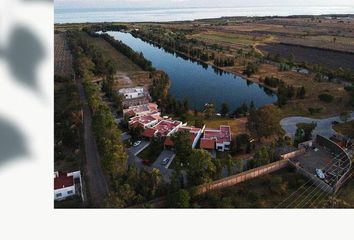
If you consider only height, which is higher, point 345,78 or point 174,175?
point 345,78

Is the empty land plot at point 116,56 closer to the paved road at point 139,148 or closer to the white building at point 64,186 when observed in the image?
the paved road at point 139,148

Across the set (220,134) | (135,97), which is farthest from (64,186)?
(135,97)

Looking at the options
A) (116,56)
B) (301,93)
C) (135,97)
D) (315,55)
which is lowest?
(135,97)

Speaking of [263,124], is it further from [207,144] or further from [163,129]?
[163,129]

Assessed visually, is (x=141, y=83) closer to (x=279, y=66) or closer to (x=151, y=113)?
(x=151, y=113)

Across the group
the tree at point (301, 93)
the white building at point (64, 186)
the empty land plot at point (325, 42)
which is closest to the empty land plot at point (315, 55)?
the empty land plot at point (325, 42)

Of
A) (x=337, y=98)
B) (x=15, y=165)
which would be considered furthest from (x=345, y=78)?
(x=15, y=165)

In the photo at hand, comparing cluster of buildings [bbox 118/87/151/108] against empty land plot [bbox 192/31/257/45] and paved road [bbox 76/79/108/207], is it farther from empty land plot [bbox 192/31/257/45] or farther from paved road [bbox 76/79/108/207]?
empty land plot [bbox 192/31/257/45]
